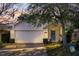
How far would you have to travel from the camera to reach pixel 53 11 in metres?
74.1

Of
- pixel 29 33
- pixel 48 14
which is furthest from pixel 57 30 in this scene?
pixel 29 33

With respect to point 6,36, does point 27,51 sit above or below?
below

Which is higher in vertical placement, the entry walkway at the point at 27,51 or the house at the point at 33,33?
the house at the point at 33,33

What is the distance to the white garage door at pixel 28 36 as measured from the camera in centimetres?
7412

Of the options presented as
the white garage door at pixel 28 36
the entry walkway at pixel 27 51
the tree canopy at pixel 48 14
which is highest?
the tree canopy at pixel 48 14

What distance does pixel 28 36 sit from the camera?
2918 inches

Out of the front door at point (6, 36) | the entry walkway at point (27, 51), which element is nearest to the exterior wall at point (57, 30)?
the entry walkway at point (27, 51)

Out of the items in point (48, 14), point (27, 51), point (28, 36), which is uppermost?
point (48, 14)

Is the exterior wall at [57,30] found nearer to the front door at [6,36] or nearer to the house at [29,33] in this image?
the house at [29,33]

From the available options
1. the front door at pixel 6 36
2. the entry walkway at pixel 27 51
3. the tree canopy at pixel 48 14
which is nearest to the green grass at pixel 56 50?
the entry walkway at pixel 27 51

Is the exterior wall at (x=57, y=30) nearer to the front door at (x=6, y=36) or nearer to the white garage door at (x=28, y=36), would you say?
the white garage door at (x=28, y=36)

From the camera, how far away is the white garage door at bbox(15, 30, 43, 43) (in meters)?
74.1

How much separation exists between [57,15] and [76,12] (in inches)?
7.9

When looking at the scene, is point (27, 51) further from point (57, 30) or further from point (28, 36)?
point (57, 30)
